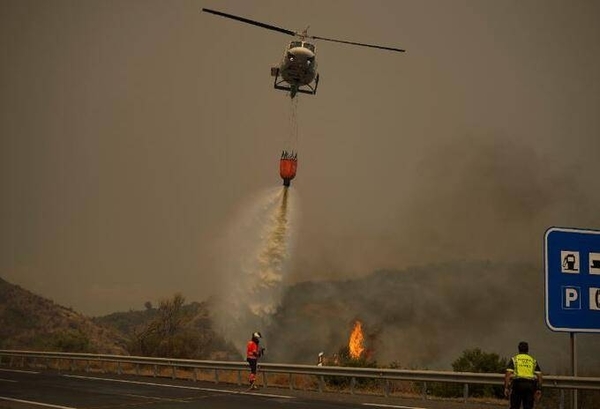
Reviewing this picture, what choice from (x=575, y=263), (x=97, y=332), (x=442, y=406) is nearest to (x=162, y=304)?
(x=97, y=332)

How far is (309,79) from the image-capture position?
38.7 meters

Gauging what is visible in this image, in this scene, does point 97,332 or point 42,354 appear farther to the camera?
point 97,332

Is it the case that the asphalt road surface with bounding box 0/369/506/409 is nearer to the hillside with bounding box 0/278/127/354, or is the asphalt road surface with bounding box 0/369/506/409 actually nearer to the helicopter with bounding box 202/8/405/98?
the helicopter with bounding box 202/8/405/98

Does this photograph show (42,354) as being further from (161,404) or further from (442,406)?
(442,406)

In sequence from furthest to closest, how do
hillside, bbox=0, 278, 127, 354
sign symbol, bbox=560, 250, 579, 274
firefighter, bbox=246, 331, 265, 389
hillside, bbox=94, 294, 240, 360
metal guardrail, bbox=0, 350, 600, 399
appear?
hillside, bbox=0, 278, 127, 354, hillside, bbox=94, 294, 240, 360, firefighter, bbox=246, 331, 265, 389, metal guardrail, bbox=0, 350, 600, 399, sign symbol, bbox=560, 250, 579, 274

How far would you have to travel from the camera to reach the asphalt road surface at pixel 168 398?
1739 centimetres

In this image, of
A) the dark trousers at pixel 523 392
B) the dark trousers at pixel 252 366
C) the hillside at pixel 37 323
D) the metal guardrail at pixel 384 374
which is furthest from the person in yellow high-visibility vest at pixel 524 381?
the hillside at pixel 37 323

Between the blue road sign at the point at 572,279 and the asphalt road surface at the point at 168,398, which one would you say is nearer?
the blue road sign at the point at 572,279

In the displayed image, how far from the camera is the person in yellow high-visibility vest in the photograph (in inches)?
472

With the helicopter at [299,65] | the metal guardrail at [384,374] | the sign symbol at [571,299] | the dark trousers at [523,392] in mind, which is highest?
the helicopter at [299,65]

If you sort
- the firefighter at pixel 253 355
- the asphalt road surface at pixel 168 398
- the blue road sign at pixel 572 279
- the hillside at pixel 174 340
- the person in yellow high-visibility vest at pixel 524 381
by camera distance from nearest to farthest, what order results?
the blue road sign at pixel 572 279
the person in yellow high-visibility vest at pixel 524 381
the asphalt road surface at pixel 168 398
the firefighter at pixel 253 355
the hillside at pixel 174 340

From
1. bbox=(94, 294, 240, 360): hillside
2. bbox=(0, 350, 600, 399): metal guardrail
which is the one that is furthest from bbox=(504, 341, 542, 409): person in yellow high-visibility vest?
bbox=(94, 294, 240, 360): hillside

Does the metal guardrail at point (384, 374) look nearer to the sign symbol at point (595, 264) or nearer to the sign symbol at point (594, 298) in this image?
the sign symbol at point (594, 298)

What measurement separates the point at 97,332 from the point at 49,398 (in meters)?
85.2
